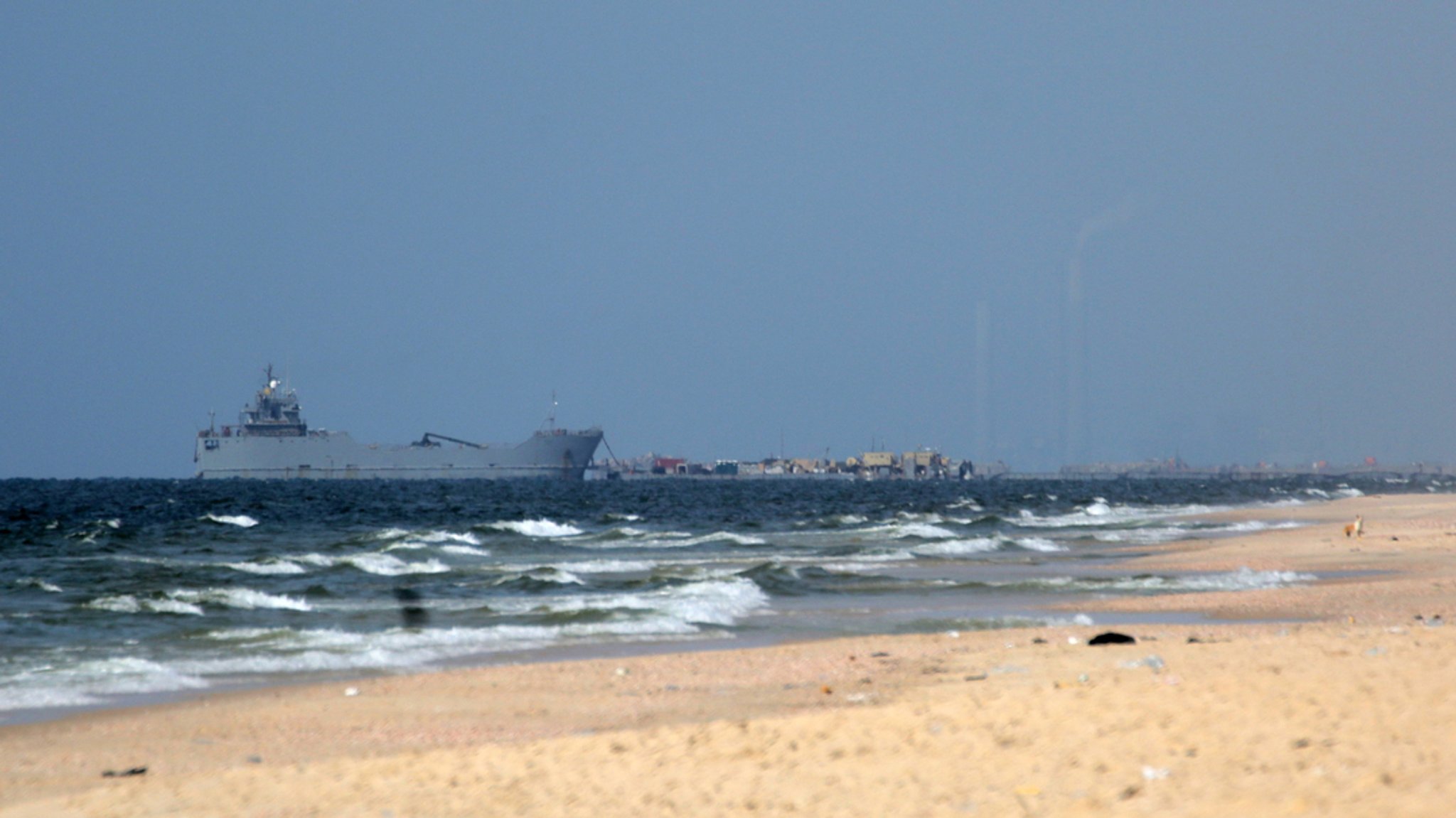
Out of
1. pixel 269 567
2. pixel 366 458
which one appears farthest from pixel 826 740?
pixel 366 458

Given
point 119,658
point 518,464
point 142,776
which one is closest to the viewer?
point 142,776

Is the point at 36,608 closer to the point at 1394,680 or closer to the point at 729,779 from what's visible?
the point at 729,779

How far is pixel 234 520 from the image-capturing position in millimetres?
50344

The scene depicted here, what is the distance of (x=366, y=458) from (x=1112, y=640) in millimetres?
128499

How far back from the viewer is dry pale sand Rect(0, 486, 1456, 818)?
6137 mm

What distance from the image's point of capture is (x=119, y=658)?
527 inches

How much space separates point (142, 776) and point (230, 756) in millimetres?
810

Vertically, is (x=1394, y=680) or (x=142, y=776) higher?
(x=1394, y=680)

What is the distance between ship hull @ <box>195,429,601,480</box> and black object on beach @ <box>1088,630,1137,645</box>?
5026 inches

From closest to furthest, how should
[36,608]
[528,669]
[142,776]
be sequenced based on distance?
[142,776]
[528,669]
[36,608]

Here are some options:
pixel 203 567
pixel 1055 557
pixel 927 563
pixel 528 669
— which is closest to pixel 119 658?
pixel 528 669

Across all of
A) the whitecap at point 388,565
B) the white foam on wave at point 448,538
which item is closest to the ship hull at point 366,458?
the white foam on wave at point 448,538

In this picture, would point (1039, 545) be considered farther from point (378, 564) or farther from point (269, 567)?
point (269, 567)

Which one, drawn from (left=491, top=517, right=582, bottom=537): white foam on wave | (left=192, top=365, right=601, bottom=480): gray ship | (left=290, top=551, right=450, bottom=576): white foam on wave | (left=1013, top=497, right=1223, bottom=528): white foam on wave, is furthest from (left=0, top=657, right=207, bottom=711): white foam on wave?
(left=192, top=365, right=601, bottom=480): gray ship
